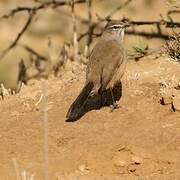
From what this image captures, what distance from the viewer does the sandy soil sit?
22.3 ft

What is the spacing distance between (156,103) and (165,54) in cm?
113

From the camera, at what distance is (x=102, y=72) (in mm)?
7730

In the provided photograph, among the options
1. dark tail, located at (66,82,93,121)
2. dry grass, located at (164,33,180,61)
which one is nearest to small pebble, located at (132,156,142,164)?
dark tail, located at (66,82,93,121)

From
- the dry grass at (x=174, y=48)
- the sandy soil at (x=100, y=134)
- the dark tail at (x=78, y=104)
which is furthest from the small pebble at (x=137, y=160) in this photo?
the dry grass at (x=174, y=48)

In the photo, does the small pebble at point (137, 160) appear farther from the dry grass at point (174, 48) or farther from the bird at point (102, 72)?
the dry grass at point (174, 48)

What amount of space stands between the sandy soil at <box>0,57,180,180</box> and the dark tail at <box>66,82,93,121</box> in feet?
0.29

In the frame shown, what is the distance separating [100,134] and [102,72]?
0.77 m

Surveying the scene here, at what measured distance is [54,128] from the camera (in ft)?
24.8

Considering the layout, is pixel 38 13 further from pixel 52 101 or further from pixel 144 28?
pixel 52 101

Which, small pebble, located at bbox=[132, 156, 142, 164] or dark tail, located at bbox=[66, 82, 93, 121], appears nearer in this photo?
small pebble, located at bbox=[132, 156, 142, 164]

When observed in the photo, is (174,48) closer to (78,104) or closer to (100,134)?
(78,104)

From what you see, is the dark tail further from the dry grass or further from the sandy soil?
the dry grass

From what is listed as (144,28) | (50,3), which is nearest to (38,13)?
(50,3)

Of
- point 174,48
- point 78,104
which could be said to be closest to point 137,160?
point 78,104
